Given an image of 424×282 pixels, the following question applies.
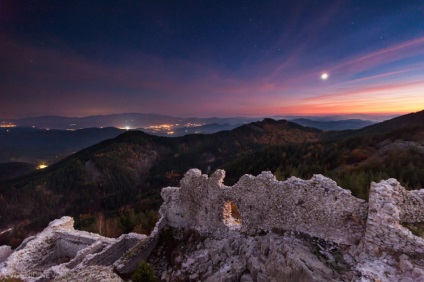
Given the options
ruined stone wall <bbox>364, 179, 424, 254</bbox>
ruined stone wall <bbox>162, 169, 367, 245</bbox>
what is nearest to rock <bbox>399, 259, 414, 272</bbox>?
ruined stone wall <bbox>364, 179, 424, 254</bbox>

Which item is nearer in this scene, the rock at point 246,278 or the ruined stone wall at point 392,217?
the ruined stone wall at point 392,217

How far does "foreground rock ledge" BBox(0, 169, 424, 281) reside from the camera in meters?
10.8

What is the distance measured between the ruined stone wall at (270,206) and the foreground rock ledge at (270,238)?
0.06 metres

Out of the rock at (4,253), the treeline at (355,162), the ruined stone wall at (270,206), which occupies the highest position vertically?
the ruined stone wall at (270,206)

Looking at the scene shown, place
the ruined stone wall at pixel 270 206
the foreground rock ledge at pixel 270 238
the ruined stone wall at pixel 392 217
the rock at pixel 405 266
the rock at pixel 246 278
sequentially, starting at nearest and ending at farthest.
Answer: the rock at pixel 405 266, the ruined stone wall at pixel 392 217, the foreground rock ledge at pixel 270 238, the ruined stone wall at pixel 270 206, the rock at pixel 246 278

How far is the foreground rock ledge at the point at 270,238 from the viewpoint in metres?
10.8

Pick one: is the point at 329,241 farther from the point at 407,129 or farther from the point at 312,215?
the point at 407,129

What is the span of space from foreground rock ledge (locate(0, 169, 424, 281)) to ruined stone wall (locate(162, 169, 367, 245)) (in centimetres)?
6

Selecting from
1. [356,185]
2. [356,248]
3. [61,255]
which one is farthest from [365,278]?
[61,255]

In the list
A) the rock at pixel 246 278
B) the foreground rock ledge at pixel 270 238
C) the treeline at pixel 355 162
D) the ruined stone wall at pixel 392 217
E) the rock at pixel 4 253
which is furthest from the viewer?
the treeline at pixel 355 162

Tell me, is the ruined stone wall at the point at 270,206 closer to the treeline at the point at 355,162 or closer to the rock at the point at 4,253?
the treeline at the point at 355,162

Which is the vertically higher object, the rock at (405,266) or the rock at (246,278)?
the rock at (405,266)

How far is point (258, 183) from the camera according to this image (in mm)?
16766

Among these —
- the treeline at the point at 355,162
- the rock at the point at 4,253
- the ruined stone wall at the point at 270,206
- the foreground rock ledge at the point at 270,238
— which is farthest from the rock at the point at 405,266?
the rock at the point at 4,253
